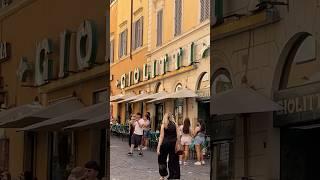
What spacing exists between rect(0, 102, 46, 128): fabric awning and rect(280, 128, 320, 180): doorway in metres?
0.60

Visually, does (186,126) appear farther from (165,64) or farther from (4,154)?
(4,154)

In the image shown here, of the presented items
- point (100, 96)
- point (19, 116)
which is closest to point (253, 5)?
point (100, 96)

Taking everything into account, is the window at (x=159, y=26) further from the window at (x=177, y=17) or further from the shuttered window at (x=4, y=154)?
the shuttered window at (x=4, y=154)

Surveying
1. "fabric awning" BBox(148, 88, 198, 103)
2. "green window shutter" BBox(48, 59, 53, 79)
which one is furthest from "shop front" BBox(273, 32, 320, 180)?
"green window shutter" BBox(48, 59, 53, 79)

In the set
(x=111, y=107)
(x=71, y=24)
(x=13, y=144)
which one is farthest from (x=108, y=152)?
(x=13, y=144)

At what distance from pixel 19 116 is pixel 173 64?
0.56 m

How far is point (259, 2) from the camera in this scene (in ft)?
1.86

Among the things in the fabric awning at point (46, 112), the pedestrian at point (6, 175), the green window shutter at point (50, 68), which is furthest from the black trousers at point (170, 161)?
the pedestrian at point (6, 175)

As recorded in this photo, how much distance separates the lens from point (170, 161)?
63 centimetres

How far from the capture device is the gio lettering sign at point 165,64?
2.05ft

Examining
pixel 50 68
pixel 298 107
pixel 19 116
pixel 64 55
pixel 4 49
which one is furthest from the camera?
pixel 4 49

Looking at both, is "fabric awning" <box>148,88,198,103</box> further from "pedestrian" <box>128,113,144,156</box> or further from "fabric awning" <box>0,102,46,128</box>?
"fabric awning" <box>0,102,46,128</box>

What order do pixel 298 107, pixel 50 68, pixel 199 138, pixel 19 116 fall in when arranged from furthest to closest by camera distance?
pixel 19 116
pixel 50 68
pixel 199 138
pixel 298 107

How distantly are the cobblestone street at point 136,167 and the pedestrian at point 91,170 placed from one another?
82 mm
